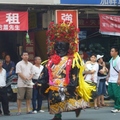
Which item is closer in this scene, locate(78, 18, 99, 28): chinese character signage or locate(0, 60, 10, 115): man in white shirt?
locate(0, 60, 10, 115): man in white shirt

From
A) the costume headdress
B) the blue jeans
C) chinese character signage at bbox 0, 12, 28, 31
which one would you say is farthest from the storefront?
the costume headdress

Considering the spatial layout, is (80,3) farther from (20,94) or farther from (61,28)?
(61,28)

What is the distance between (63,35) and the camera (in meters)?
10.9

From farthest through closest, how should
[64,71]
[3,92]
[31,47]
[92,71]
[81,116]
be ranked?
1. [31,47]
2. [92,71]
3. [3,92]
4. [81,116]
5. [64,71]

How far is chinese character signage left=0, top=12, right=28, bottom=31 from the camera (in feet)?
53.6

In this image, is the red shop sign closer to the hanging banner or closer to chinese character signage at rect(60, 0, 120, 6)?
the hanging banner

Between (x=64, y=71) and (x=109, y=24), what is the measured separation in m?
7.38

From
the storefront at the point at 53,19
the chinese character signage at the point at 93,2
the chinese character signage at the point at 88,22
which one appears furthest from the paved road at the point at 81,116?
the chinese character signage at the point at 88,22

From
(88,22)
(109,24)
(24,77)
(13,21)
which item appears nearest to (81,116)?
(24,77)

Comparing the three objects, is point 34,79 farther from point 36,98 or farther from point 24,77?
point 24,77

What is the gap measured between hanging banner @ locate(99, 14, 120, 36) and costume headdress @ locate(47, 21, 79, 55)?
6795mm

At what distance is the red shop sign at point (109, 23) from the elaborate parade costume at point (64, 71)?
680cm

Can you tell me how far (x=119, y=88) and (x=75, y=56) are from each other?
259 centimetres

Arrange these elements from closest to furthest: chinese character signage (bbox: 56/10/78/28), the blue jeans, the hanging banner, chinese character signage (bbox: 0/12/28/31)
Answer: the blue jeans
chinese character signage (bbox: 0/12/28/31)
chinese character signage (bbox: 56/10/78/28)
the hanging banner
